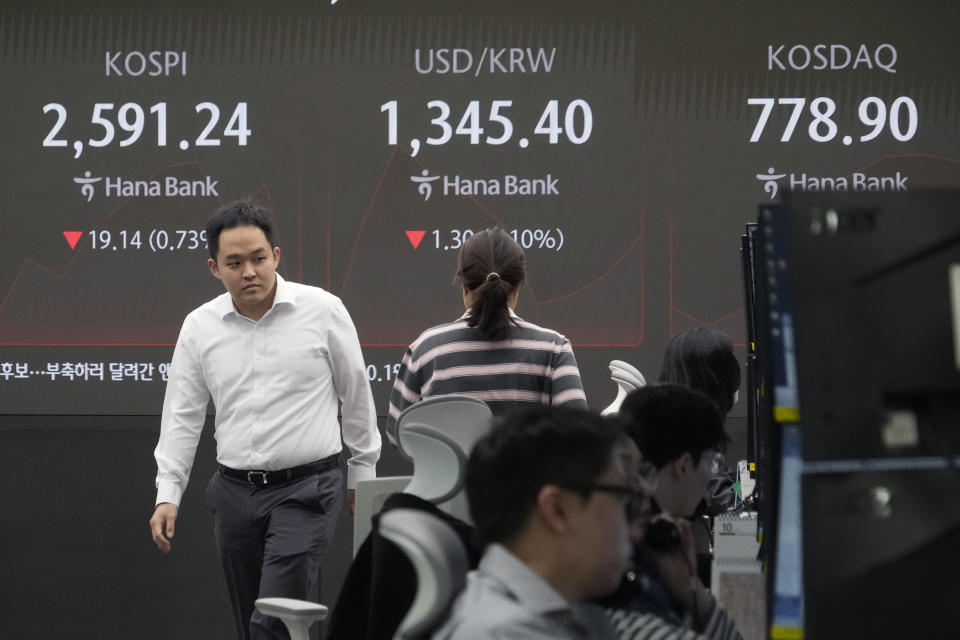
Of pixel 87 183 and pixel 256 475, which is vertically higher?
pixel 87 183

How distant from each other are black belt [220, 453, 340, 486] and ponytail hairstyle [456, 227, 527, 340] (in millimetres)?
717

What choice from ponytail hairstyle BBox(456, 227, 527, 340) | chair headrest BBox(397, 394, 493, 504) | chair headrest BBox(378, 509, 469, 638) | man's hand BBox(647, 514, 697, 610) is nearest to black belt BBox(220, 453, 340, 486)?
ponytail hairstyle BBox(456, 227, 527, 340)

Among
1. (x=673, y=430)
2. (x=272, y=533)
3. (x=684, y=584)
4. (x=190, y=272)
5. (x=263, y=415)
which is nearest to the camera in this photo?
(x=684, y=584)

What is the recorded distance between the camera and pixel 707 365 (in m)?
2.91

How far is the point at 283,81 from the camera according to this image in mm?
5723

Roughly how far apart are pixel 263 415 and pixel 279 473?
171mm

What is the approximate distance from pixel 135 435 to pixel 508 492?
4948 millimetres

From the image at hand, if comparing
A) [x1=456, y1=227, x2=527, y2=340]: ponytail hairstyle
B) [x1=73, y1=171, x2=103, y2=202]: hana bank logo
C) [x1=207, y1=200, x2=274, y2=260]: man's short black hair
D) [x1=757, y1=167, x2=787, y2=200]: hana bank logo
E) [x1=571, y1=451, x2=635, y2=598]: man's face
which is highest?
[x1=73, y1=171, x2=103, y2=202]: hana bank logo

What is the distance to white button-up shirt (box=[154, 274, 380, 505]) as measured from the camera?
3412 mm

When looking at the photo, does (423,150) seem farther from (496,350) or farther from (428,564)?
Answer: (428,564)

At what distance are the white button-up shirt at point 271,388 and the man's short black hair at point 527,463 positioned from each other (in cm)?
213

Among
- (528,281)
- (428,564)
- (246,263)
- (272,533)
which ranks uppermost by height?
(528,281)

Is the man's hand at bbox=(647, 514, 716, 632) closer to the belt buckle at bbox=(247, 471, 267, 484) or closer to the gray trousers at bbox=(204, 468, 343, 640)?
the gray trousers at bbox=(204, 468, 343, 640)

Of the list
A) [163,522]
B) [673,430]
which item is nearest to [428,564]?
[673,430]
